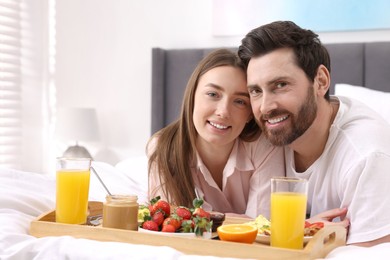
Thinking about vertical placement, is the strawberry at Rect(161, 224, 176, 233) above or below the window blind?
below

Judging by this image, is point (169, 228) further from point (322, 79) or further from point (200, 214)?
point (322, 79)

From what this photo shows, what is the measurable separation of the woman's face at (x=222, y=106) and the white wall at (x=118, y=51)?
178cm

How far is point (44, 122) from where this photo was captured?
13.9 feet

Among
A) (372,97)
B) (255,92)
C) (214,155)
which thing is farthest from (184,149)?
(372,97)

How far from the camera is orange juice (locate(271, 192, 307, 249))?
1.28 meters

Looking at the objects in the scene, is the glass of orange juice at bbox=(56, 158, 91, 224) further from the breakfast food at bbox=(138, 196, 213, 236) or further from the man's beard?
the man's beard

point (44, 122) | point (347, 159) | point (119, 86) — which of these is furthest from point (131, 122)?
point (347, 159)

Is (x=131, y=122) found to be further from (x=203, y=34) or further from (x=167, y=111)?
(x=203, y=34)

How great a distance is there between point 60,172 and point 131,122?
2.42 metres

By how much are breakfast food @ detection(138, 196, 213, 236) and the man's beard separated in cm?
46

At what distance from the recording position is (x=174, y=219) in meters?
1.40

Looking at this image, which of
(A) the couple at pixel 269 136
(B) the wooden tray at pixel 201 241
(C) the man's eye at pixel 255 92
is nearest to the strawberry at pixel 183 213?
(B) the wooden tray at pixel 201 241

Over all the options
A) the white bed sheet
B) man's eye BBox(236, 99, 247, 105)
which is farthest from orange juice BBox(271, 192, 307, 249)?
man's eye BBox(236, 99, 247, 105)

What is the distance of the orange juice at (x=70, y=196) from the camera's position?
1.49m
